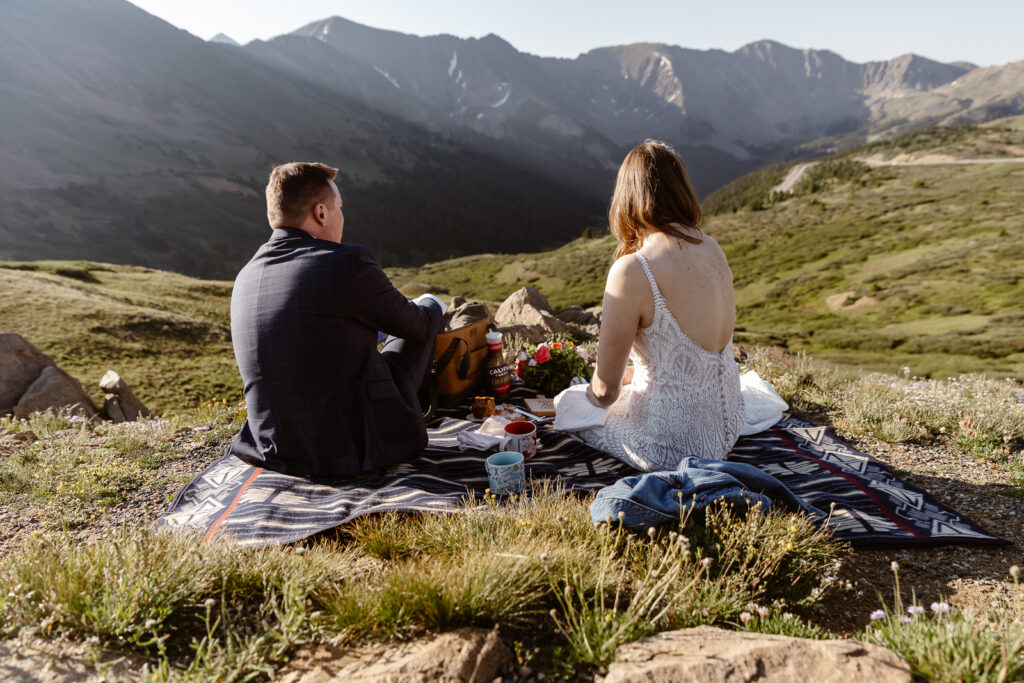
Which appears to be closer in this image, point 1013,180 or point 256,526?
point 256,526

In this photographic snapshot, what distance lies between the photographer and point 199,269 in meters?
95.6

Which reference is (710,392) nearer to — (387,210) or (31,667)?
(31,667)

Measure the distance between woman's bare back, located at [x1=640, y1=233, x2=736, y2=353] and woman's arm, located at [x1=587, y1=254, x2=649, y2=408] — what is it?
94mm

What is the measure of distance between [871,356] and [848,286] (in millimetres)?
21252

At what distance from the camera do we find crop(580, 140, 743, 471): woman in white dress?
3.51 m

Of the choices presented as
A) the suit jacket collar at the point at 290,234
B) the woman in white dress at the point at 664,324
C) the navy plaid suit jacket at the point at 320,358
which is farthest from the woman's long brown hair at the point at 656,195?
the suit jacket collar at the point at 290,234

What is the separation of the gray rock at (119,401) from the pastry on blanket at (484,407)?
1110 centimetres

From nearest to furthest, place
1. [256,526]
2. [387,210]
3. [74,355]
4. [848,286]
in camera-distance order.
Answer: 1. [256,526]
2. [74,355]
3. [848,286]
4. [387,210]

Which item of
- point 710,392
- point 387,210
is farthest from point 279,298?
point 387,210

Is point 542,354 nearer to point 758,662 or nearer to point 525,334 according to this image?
point 525,334

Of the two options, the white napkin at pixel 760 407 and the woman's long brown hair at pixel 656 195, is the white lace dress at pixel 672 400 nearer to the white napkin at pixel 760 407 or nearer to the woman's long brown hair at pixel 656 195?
the woman's long brown hair at pixel 656 195

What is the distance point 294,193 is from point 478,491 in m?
2.49

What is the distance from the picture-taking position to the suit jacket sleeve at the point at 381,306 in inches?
137

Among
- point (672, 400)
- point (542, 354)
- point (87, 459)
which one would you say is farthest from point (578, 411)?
point (87, 459)
